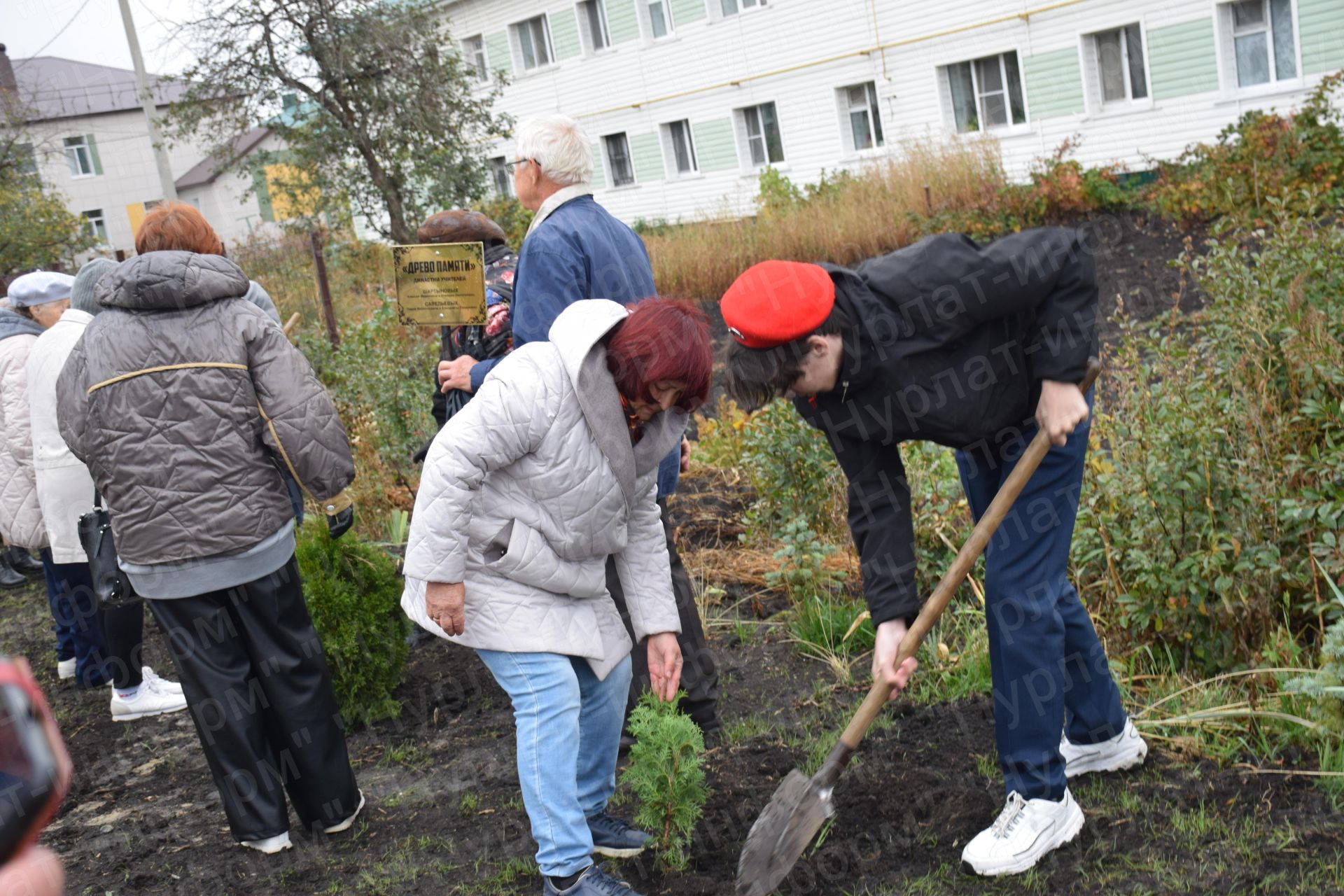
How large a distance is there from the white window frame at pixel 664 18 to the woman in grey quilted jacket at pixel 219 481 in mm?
22220

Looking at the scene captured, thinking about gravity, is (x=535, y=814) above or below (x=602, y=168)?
below

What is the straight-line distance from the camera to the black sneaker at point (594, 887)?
113 inches

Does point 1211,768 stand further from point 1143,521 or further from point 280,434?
point 280,434

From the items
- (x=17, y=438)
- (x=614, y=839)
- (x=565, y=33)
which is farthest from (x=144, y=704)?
(x=565, y=33)

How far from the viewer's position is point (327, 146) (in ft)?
52.8

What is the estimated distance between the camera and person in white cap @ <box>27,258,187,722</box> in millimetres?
4695

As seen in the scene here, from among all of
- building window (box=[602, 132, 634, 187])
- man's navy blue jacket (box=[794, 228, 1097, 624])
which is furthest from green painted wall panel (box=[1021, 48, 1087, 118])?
man's navy blue jacket (box=[794, 228, 1097, 624])

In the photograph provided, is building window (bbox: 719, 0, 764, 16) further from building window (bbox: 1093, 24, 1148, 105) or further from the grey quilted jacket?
the grey quilted jacket

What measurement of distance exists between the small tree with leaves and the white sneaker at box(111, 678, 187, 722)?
11.0m

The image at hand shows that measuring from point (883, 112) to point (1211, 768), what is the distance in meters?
19.0

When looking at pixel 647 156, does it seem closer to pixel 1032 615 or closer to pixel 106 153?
pixel 1032 615

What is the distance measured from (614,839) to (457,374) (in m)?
1.77

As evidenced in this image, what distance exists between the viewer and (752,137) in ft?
78.5

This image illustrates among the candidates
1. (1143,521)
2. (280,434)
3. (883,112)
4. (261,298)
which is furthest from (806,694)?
(883,112)
